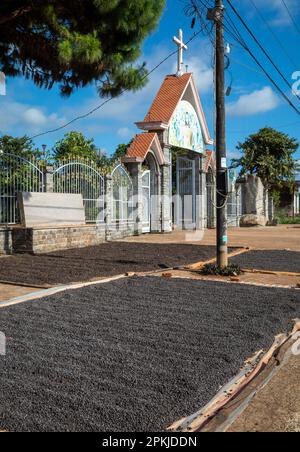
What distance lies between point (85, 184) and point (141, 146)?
3999 millimetres

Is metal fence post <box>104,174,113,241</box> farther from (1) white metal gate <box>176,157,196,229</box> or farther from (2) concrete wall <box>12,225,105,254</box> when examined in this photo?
(1) white metal gate <box>176,157,196,229</box>

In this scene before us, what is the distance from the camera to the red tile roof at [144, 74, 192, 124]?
19.1 m

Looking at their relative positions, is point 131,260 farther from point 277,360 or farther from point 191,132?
point 191,132

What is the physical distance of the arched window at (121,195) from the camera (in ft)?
53.4

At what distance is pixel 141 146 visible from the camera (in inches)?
695

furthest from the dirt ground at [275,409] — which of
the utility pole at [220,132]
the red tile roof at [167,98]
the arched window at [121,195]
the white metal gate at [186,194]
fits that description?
the white metal gate at [186,194]

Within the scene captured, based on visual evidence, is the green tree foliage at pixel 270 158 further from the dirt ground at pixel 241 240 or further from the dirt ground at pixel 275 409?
the dirt ground at pixel 275 409

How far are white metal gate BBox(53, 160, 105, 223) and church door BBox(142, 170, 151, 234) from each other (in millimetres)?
3417

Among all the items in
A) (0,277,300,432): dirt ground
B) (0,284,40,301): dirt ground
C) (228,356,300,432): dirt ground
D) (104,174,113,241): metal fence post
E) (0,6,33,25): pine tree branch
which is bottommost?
(228,356,300,432): dirt ground

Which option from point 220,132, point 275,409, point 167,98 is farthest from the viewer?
point 167,98

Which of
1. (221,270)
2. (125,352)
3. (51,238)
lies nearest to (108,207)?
(51,238)

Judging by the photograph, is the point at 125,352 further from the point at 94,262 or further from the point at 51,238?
the point at 51,238

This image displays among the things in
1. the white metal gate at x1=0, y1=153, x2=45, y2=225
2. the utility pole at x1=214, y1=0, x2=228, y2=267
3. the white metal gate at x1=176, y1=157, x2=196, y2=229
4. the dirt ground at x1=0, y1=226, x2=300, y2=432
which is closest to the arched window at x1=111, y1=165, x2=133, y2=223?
the dirt ground at x1=0, y1=226, x2=300, y2=432

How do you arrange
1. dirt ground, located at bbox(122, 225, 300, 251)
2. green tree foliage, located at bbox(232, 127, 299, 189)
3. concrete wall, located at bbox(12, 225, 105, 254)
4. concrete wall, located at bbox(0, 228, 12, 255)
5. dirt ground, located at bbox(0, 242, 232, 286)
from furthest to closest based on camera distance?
green tree foliage, located at bbox(232, 127, 299, 189), dirt ground, located at bbox(122, 225, 300, 251), concrete wall, located at bbox(12, 225, 105, 254), concrete wall, located at bbox(0, 228, 12, 255), dirt ground, located at bbox(0, 242, 232, 286)
